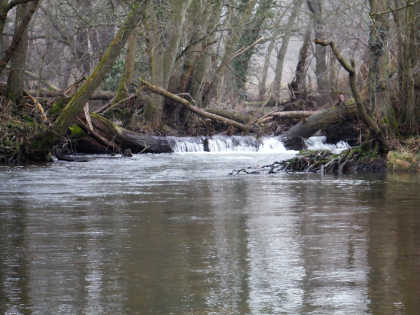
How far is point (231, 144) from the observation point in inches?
1128

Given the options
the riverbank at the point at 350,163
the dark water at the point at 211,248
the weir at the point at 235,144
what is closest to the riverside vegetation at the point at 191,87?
the riverbank at the point at 350,163

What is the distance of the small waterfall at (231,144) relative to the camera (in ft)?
92.9

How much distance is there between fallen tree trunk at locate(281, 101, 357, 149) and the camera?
2796cm

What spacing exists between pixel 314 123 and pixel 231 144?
3.05m

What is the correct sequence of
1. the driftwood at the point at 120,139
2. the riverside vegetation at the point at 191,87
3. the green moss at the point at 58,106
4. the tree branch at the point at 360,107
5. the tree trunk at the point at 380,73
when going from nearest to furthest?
the tree branch at the point at 360,107 < the tree trunk at the point at 380,73 < the riverside vegetation at the point at 191,87 < the green moss at the point at 58,106 < the driftwood at the point at 120,139

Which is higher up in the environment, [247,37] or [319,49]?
[247,37]

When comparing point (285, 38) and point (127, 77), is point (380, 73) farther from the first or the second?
point (285, 38)

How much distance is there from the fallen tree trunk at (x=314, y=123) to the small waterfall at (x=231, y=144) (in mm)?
464

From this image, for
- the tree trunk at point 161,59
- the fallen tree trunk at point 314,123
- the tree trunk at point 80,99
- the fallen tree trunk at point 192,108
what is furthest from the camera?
the tree trunk at point 161,59

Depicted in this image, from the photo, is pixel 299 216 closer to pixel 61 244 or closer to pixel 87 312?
pixel 61 244

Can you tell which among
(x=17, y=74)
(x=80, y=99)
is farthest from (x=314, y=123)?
(x=17, y=74)

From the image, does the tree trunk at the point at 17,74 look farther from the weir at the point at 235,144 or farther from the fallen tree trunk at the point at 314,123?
the fallen tree trunk at the point at 314,123

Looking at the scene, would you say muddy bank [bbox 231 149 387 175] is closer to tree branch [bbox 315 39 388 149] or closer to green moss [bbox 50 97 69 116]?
tree branch [bbox 315 39 388 149]

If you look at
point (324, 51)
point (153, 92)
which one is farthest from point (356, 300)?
point (324, 51)
